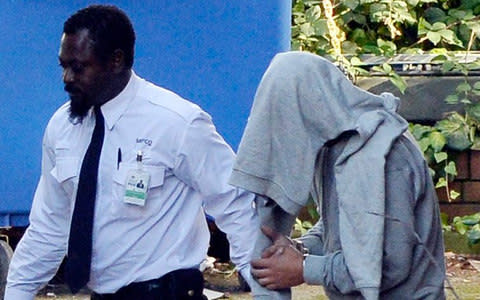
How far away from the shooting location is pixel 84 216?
3961 millimetres

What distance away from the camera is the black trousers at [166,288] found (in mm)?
3945

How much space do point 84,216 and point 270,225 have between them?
832 millimetres

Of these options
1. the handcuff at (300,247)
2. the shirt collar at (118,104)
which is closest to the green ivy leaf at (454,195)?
the shirt collar at (118,104)

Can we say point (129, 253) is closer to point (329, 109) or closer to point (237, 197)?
point (237, 197)

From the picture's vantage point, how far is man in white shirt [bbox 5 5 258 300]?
156 inches

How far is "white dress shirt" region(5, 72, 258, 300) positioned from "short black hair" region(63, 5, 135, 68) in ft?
0.46

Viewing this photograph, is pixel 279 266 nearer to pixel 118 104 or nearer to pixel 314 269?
pixel 314 269

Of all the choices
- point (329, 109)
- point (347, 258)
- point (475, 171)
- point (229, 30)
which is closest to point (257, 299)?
point (347, 258)

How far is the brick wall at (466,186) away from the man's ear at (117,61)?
412 centimetres

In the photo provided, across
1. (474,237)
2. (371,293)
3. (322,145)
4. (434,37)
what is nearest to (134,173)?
(322,145)

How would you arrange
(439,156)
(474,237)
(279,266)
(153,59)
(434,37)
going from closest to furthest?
Result: (279,266) → (153,59) → (474,237) → (439,156) → (434,37)

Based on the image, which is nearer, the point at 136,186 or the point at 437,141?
the point at 136,186

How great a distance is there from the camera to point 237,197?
399cm

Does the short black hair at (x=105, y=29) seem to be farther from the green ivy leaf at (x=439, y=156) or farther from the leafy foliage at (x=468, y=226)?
the green ivy leaf at (x=439, y=156)
